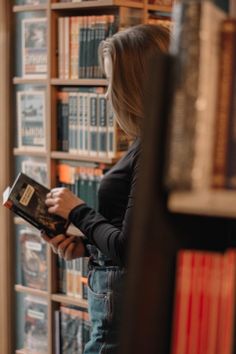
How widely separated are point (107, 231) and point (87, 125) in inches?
41.0

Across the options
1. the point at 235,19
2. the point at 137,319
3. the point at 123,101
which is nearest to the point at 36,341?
the point at 123,101

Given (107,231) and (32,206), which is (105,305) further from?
(32,206)

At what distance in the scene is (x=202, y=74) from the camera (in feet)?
2.72

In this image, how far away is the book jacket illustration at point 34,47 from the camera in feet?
9.28

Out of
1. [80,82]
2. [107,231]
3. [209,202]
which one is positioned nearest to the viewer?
[209,202]

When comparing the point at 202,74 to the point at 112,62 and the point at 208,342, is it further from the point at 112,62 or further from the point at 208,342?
the point at 112,62

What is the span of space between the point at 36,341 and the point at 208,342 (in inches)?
90.7

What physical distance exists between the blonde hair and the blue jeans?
0.45 meters

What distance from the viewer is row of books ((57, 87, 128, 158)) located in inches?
103

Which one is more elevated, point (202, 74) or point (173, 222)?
point (202, 74)

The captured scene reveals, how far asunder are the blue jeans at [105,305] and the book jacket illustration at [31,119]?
111 cm

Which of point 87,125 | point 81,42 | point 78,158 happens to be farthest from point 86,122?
point 81,42

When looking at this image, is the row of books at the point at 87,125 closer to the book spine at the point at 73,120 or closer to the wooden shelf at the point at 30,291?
the book spine at the point at 73,120

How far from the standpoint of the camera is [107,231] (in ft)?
5.66
